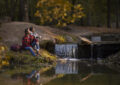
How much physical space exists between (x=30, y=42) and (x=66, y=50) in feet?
14.1

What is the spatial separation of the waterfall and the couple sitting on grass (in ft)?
11.9

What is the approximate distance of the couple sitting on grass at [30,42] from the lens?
1989 cm

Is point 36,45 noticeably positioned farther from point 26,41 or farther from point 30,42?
point 26,41

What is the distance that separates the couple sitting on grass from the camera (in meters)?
→ 19.9

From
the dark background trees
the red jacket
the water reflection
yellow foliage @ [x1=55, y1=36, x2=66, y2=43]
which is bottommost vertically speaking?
the water reflection

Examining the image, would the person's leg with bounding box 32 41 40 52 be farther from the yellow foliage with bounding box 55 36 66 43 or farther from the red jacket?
the yellow foliage with bounding box 55 36 66 43

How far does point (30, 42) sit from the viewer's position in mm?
20266

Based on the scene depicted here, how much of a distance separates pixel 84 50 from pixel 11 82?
13.2 m

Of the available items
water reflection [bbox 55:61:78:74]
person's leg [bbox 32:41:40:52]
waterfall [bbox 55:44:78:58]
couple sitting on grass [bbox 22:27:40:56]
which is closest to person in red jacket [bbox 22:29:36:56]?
couple sitting on grass [bbox 22:27:40:56]

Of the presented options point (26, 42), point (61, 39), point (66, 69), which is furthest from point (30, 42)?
point (61, 39)

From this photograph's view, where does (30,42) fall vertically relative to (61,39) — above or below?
above

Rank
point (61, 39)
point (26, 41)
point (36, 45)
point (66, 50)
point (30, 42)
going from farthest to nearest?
point (61, 39) < point (66, 50) < point (30, 42) < point (36, 45) < point (26, 41)

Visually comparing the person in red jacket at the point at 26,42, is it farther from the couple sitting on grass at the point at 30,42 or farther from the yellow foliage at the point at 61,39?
the yellow foliage at the point at 61,39

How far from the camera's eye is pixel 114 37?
1257 inches
